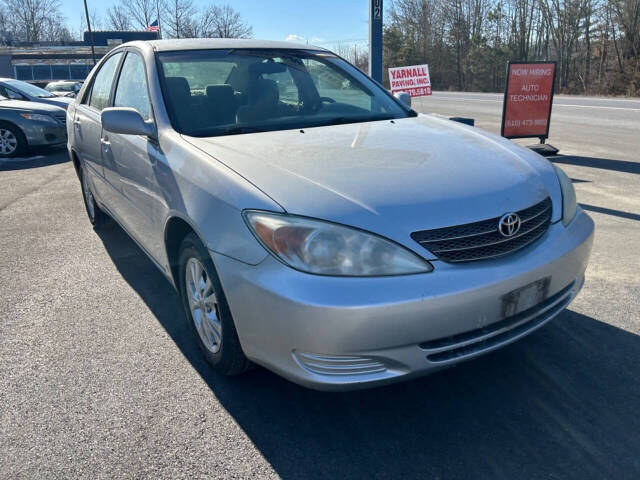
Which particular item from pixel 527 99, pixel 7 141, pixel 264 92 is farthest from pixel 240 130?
pixel 7 141

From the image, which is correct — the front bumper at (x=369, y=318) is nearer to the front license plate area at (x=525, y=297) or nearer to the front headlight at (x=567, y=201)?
the front license plate area at (x=525, y=297)

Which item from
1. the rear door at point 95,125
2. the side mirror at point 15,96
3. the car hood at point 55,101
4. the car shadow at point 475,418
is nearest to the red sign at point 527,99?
the rear door at point 95,125

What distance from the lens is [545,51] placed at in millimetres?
43156

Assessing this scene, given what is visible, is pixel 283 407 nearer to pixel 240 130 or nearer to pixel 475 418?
pixel 475 418

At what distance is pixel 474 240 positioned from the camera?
2.15 m

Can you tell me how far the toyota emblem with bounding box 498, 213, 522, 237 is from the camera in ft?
7.25

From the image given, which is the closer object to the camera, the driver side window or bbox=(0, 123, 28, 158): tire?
bbox=(0, 123, 28, 158): tire

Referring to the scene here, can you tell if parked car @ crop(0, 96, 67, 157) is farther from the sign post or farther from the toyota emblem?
the toyota emblem

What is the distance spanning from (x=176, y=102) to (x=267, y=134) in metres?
0.58

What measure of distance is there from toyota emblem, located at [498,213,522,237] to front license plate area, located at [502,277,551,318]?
23 cm

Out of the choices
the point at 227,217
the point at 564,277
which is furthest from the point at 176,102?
the point at 564,277

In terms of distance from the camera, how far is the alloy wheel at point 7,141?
1018 cm

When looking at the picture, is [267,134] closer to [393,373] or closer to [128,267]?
[393,373]

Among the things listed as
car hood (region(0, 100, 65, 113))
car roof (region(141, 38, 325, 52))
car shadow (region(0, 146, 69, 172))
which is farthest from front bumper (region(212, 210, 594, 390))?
car hood (region(0, 100, 65, 113))
